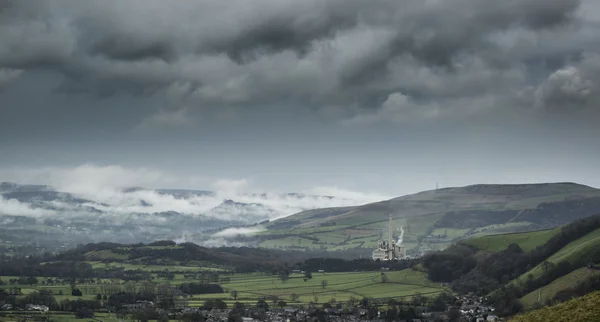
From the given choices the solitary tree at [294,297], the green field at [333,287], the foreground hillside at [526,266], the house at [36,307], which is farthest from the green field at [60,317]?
the foreground hillside at [526,266]

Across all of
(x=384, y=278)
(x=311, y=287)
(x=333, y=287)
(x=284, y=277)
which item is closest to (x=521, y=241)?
(x=384, y=278)

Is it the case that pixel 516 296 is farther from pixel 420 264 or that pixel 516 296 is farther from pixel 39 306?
pixel 39 306

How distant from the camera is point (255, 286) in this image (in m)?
178

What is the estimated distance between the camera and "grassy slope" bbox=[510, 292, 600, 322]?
4603 cm

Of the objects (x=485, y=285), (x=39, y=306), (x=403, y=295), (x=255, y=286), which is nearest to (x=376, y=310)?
(x=403, y=295)

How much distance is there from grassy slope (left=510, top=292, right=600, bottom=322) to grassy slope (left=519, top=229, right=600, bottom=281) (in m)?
85.2

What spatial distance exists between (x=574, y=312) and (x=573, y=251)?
99.8 meters

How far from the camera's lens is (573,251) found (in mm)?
141375

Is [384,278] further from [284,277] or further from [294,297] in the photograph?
[294,297]

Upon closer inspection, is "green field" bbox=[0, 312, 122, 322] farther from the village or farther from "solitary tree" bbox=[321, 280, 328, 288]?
"solitary tree" bbox=[321, 280, 328, 288]

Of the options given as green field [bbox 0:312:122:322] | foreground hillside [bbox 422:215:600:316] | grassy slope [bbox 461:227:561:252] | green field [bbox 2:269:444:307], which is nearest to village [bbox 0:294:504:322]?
green field [bbox 0:312:122:322]

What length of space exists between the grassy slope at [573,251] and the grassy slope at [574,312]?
85.2 metres

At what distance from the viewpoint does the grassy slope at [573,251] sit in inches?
5315

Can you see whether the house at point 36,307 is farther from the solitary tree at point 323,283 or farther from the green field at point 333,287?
the solitary tree at point 323,283
